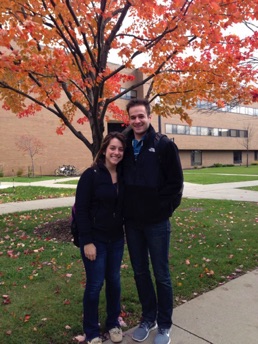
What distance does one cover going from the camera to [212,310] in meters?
3.36

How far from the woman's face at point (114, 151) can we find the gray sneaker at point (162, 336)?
1.53m

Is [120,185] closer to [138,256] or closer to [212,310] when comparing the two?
[138,256]

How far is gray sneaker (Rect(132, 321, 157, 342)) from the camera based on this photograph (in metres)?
2.86

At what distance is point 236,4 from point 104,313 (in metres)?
4.71

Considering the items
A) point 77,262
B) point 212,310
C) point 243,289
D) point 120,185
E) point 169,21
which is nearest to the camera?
point 120,185

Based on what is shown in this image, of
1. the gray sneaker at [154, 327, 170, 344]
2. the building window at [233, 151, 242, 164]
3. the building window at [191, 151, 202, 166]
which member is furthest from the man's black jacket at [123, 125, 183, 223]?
the building window at [233, 151, 242, 164]

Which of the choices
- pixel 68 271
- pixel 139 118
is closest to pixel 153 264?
pixel 139 118

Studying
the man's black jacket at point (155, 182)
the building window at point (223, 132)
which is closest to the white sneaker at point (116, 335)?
the man's black jacket at point (155, 182)

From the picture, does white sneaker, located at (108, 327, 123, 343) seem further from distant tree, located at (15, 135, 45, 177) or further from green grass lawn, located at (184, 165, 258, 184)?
distant tree, located at (15, 135, 45, 177)

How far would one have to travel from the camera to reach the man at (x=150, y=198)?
2727 millimetres

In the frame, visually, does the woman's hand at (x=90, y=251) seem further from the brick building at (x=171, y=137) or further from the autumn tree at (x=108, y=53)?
the brick building at (x=171, y=137)

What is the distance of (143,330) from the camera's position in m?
2.91

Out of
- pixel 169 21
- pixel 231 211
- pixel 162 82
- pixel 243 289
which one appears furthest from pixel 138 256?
pixel 231 211

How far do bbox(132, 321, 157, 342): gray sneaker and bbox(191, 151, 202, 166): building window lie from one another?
43.2 metres
